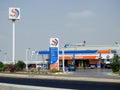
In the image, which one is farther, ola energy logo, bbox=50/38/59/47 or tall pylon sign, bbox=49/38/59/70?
ola energy logo, bbox=50/38/59/47

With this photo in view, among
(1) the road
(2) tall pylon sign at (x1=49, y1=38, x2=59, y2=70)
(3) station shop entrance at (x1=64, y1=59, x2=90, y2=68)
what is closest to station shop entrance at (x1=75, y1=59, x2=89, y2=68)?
(3) station shop entrance at (x1=64, y1=59, x2=90, y2=68)

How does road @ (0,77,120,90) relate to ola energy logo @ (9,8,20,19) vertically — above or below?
below

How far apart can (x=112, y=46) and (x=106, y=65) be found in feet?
57.9

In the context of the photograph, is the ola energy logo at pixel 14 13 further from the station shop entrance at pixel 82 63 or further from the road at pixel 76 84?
the road at pixel 76 84

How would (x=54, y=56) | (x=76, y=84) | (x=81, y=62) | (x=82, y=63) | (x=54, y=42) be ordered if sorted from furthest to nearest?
(x=82, y=63), (x=81, y=62), (x=54, y=42), (x=54, y=56), (x=76, y=84)

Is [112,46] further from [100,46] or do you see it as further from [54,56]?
[54,56]

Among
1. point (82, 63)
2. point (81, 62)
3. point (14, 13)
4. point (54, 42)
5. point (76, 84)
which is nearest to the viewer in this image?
point (76, 84)

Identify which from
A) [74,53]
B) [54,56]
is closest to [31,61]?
[74,53]

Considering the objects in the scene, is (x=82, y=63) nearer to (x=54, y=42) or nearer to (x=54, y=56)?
(x=54, y=42)

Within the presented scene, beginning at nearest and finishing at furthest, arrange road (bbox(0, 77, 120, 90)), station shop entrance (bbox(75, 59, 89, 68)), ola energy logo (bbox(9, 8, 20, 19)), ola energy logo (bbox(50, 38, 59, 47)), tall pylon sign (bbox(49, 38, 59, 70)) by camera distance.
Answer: road (bbox(0, 77, 120, 90)) → tall pylon sign (bbox(49, 38, 59, 70)) → ola energy logo (bbox(50, 38, 59, 47)) → ola energy logo (bbox(9, 8, 20, 19)) → station shop entrance (bbox(75, 59, 89, 68))

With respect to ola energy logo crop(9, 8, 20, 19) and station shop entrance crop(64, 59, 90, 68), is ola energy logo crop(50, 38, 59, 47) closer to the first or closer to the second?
ola energy logo crop(9, 8, 20, 19)

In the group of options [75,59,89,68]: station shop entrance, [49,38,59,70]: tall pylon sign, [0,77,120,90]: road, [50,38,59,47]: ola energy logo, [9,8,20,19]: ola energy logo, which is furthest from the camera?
[75,59,89,68]: station shop entrance

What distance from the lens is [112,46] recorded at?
107688 millimetres

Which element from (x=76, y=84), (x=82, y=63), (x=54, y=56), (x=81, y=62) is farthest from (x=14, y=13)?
(x=76, y=84)
